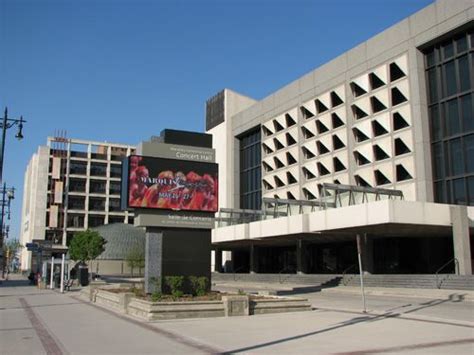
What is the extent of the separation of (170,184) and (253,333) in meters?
10.4

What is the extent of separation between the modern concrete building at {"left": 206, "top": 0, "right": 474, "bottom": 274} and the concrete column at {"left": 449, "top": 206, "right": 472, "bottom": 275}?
0.24ft

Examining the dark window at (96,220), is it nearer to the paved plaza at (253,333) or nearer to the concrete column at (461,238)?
the concrete column at (461,238)

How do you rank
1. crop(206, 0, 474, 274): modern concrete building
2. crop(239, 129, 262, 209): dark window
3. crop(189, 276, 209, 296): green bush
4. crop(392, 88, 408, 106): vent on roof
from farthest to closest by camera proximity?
crop(239, 129, 262, 209): dark window < crop(392, 88, 408, 106): vent on roof < crop(206, 0, 474, 274): modern concrete building < crop(189, 276, 209, 296): green bush

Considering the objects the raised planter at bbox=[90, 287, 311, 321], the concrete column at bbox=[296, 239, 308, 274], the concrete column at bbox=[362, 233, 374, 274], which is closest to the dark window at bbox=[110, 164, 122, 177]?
the concrete column at bbox=[296, 239, 308, 274]

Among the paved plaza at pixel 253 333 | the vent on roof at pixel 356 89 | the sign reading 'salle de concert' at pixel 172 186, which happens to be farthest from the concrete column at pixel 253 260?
the paved plaza at pixel 253 333

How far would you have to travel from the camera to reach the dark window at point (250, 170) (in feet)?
236

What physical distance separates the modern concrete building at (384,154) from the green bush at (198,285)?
1829cm

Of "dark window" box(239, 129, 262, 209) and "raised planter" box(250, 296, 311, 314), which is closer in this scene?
"raised planter" box(250, 296, 311, 314)

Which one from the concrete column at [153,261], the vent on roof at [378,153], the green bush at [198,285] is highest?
the vent on roof at [378,153]

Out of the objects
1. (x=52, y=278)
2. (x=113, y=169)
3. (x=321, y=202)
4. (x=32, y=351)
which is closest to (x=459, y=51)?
(x=321, y=202)

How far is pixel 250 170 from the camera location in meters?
74.3

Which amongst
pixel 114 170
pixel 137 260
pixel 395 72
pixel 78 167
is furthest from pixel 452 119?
pixel 78 167

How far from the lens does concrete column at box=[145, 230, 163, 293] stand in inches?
882

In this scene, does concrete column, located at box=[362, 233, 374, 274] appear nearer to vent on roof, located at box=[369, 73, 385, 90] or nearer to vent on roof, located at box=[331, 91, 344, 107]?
vent on roof, located at box=[369, 73, 385, 90]
